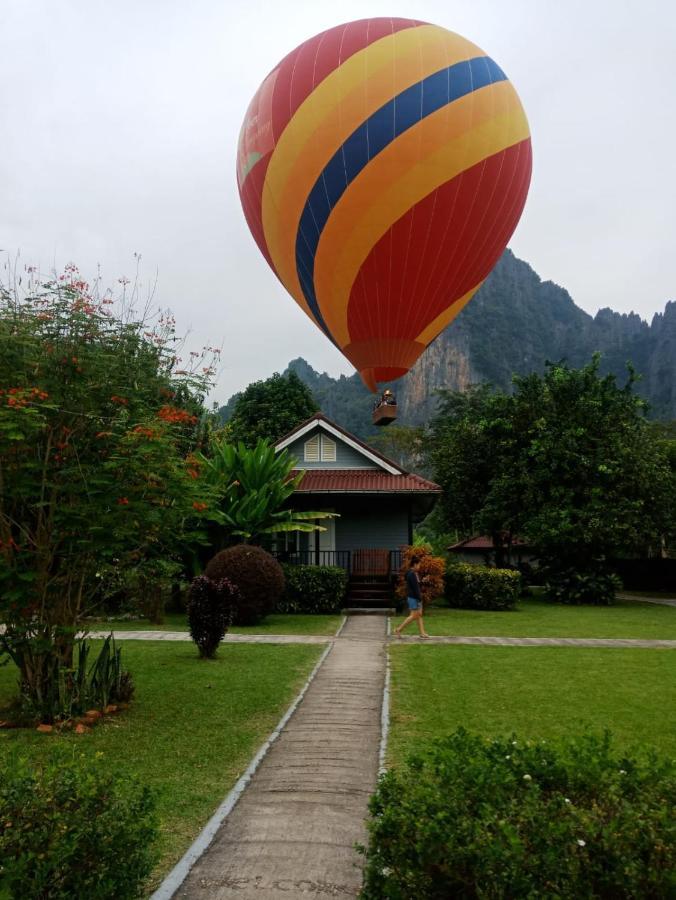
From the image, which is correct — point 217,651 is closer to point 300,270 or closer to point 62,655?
point 62,655

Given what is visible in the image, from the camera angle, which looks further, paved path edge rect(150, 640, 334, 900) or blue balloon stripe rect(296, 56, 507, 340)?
blue balloon stripe rect(296, 56, 507, 340)

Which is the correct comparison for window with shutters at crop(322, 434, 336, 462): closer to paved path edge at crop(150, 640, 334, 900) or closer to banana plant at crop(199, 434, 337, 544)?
banana plant at crop(199, 434, 337, 544)

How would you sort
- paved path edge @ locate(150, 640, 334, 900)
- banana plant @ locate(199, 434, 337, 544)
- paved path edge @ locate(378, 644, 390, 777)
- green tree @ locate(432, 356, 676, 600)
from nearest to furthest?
paved path edge @ locate(150, 640, 334, 900)
paved path edge @ locate(378, 644, 390, 777)
banana plant @ locate(199, 434, 337, 544)
green tree @ locate(432, 356, 676, 600)

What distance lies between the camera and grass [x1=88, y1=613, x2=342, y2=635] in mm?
17359

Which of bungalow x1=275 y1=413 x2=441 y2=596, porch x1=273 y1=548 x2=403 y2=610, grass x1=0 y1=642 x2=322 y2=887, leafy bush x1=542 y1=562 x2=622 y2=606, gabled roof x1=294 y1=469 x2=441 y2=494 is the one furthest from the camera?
leafy bush x1=542 y1=562 x2=622 y2=606

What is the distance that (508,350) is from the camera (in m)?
137

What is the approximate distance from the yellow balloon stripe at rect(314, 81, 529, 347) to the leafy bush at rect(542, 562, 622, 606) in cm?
1960

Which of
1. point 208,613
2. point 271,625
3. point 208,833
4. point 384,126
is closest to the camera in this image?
point 208,833

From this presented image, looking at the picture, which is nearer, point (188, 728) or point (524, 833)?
point (524, 833)

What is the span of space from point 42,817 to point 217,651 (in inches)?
431

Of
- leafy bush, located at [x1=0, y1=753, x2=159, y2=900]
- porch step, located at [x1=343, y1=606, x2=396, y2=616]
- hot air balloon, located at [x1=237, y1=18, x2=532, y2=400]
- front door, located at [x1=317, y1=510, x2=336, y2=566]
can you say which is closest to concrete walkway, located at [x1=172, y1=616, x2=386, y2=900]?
leafy bush, located at [x1=0, y1=753, x2=159, y2=900]

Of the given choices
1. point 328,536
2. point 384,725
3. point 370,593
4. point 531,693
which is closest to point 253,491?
point 328,536

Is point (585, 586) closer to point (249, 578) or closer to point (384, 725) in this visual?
point (249, 578)

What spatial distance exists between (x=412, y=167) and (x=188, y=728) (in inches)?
346
